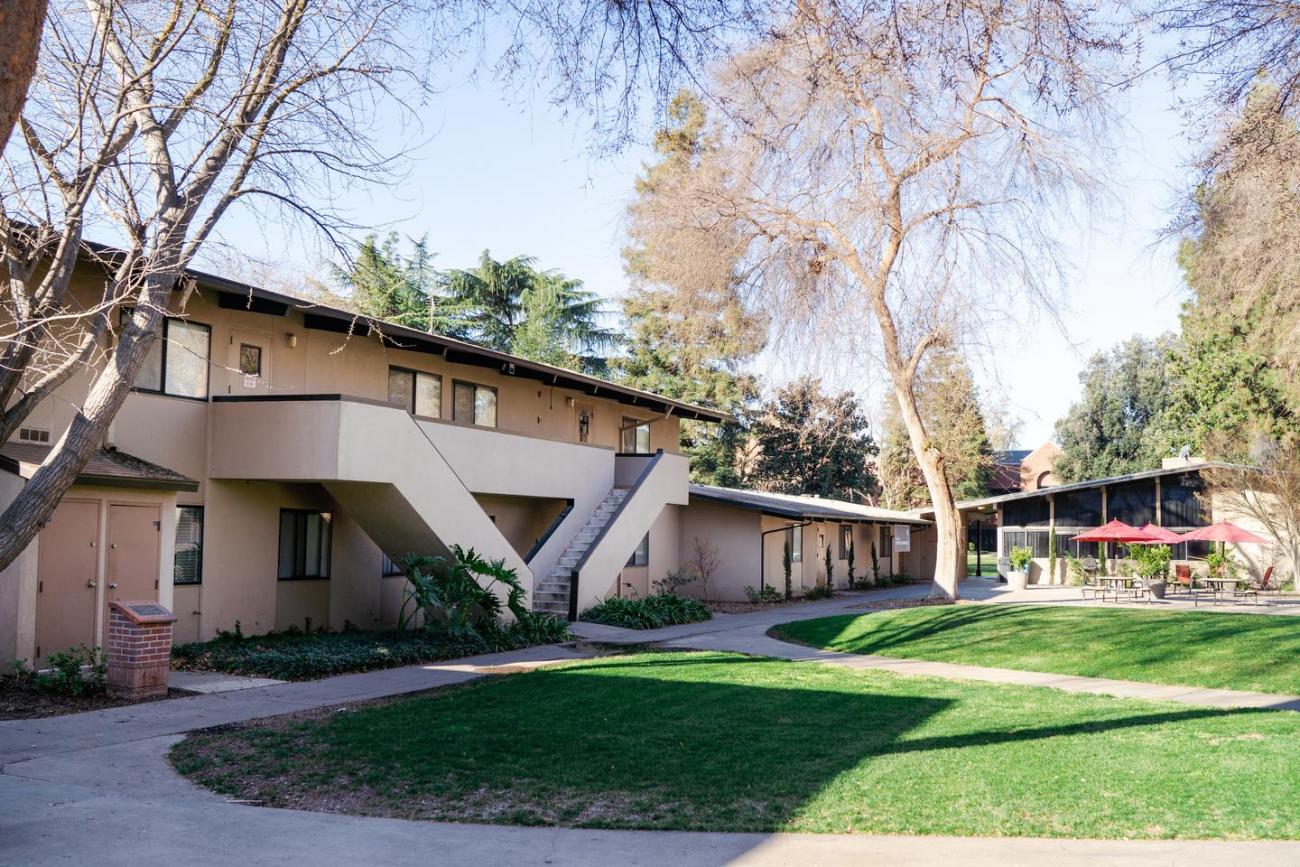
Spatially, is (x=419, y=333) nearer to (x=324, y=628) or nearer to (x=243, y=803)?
(x=324, y=628)

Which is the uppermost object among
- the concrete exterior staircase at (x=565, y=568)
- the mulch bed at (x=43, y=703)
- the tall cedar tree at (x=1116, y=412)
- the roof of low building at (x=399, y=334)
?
the tall cedar tree at (x=1116, y=412)

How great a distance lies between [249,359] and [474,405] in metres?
6.27

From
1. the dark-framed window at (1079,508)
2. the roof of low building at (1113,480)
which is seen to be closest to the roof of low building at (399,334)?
the roof of low building at (1113,480)

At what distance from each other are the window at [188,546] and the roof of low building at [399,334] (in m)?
3.26

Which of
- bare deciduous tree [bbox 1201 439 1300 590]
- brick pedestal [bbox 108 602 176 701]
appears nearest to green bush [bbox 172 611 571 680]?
brick pedestal [bbox 108 602 176 701]

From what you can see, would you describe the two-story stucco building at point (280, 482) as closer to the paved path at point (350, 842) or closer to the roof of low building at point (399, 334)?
the roof of low building at point (399, 334)

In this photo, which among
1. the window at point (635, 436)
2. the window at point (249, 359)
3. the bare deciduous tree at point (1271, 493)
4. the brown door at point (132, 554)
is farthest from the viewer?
the bare deciduous tree at point (1271, 493)

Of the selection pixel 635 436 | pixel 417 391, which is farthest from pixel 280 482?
pixel 635 436

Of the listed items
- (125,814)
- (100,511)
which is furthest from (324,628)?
(125,814)

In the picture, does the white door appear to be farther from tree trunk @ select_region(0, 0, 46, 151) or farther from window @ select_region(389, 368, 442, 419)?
tree trunk @ select_region(0, 0, 46, 151)

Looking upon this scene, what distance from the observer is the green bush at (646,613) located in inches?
872

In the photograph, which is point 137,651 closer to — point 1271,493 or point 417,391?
point 417,391

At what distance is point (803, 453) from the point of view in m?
49.0

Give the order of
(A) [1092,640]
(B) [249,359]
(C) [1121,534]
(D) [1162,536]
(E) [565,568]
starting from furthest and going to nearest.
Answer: (C) [1121,534]
(D) [1162,536]
(E) [565,568]
(A) [1092,640]
(B) [249,359]
